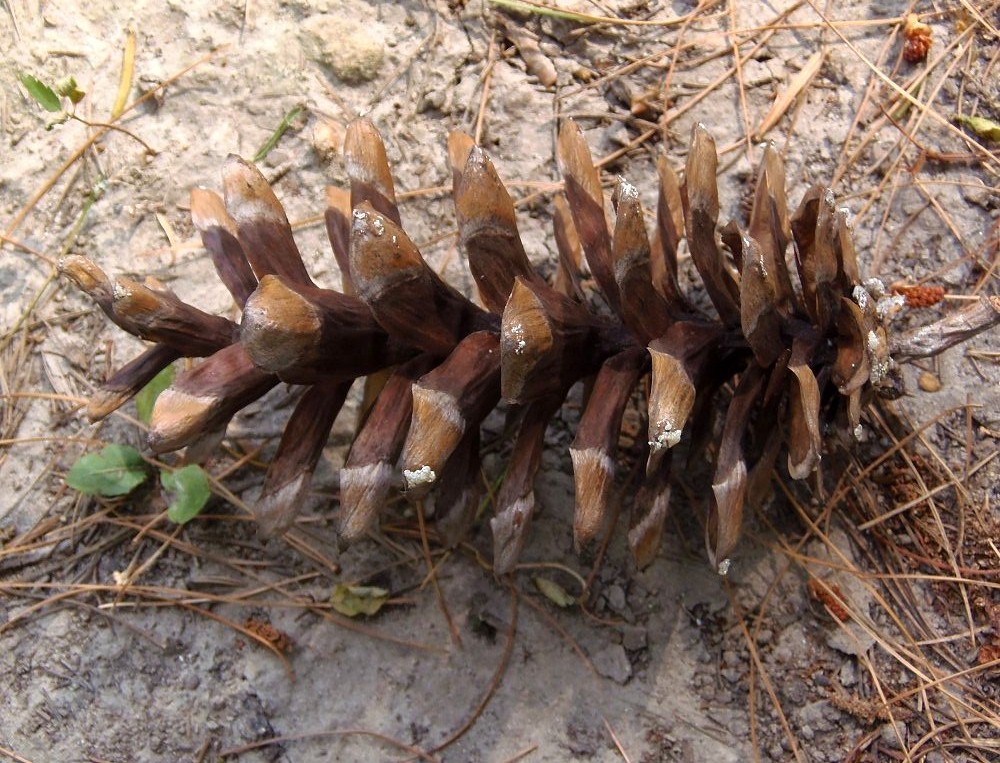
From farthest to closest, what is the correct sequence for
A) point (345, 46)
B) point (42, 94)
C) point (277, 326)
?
point (345, 46)
point (42, 94)
point (277, 326)

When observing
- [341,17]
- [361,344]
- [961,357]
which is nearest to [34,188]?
[341,17]

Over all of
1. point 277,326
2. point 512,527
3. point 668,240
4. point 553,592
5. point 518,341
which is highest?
point 277,326

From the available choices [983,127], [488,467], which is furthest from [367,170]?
[983,127]

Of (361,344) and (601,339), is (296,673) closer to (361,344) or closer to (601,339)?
(361,344)

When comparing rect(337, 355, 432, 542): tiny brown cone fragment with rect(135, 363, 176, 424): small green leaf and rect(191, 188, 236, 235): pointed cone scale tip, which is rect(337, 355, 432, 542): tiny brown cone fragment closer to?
rect(191, 188, 236, 235): pointed cone scale tip

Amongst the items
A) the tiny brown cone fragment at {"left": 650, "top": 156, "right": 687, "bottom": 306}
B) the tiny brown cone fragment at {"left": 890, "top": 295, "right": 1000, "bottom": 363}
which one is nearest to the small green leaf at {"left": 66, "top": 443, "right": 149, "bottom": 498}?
the tiny brown cone fragment at {"left": 650, "top": 156, "right": 687, "bottom": 306}

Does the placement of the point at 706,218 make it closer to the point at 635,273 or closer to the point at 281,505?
the point at 635,273

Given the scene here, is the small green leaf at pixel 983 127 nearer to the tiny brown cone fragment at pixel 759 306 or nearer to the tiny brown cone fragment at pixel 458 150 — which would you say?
the tiny brown cone fragment at pixel 759 306

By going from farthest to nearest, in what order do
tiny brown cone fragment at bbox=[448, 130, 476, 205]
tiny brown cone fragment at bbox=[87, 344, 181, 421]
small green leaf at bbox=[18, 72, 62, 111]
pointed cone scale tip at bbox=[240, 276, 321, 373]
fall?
small green leaf at bbox=[18, 72, 62, 111]
tiny brown cone fragment at bbox=[448, 130, 476, 205]
tiny brown cone fragment at bbox=[87, 344, 181, 421]
pointed cone scale tip at bbox=[240, 276, 321, 373]
